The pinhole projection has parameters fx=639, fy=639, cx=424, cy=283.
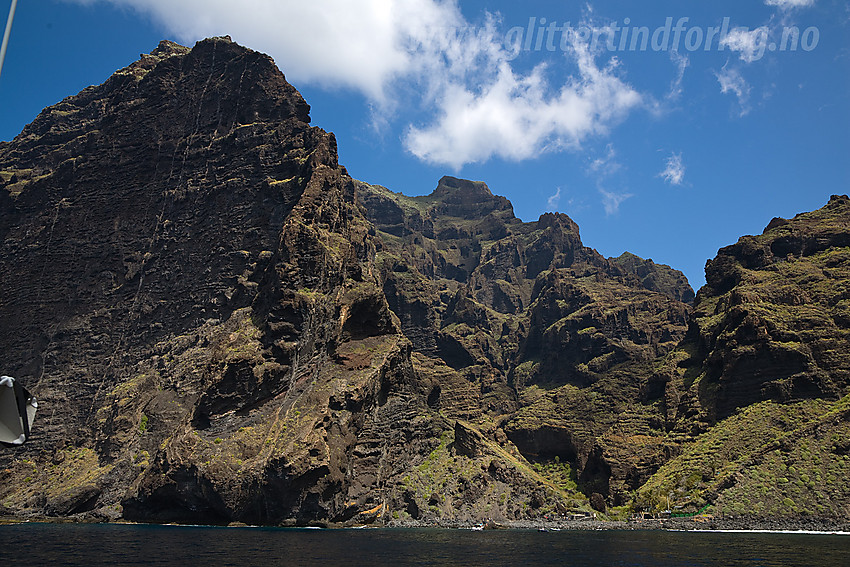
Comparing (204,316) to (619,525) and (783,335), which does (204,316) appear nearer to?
→ (619,525)

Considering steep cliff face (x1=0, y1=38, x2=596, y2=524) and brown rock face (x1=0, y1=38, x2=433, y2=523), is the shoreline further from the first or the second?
brown rock face (x1=0, y1=38, x2=433, y2=523)

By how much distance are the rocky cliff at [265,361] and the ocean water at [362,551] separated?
30.8 metres

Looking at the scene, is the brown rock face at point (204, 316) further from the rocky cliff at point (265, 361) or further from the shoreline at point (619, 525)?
the shoreline at point (619, 525)

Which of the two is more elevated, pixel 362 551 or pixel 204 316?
pixel 204 316

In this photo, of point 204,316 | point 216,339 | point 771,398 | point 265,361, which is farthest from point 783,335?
point 204,316

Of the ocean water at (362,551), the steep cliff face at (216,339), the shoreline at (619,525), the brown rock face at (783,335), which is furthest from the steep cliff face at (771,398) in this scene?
the ocean water at (362,551)

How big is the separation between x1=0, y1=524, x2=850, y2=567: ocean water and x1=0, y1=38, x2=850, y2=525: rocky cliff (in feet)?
101

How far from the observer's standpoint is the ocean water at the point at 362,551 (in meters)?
58.4

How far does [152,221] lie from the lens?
7259 inches

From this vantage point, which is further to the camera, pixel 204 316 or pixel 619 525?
pixel 204 316

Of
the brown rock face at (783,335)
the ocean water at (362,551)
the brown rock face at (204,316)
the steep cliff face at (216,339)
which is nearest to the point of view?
the ocean water at (362,551)

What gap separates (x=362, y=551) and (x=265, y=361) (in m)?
66.6

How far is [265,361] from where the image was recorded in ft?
430

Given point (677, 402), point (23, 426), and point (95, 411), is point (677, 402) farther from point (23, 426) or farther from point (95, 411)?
point (23, 426)
